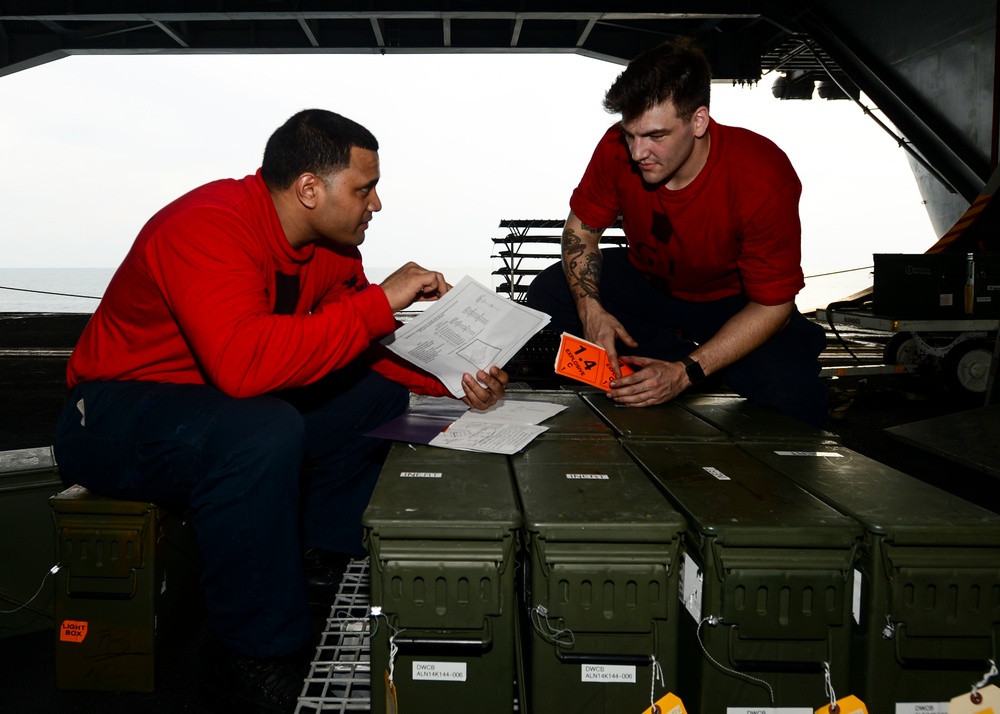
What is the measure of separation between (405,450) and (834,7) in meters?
9.92

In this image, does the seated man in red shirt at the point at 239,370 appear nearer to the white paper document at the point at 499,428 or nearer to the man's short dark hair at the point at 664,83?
the white paper document at the point at 499,428

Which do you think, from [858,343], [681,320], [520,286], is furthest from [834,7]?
[681,320]

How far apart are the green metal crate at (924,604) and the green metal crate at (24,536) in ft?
6.25

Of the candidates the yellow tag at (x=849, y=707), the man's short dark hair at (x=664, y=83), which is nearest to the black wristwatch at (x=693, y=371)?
the man's short dark hair at (x=664, y=83)

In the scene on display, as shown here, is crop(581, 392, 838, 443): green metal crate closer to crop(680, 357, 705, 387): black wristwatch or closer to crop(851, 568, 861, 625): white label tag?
crop(680, 357, 705, 387): black wristwatch

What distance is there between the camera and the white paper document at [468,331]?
1.98m

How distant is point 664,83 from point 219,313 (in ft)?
4.87

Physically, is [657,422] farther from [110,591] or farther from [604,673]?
[110,591]

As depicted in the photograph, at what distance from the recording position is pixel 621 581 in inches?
51.1

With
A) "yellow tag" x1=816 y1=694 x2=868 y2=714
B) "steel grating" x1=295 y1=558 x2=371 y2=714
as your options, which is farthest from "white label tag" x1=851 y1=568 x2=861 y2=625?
"steel grating" x1=295 y1=558 x2=371 y2=714

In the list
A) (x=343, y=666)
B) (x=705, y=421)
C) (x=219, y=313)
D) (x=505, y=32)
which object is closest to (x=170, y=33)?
(x=505, y=32)

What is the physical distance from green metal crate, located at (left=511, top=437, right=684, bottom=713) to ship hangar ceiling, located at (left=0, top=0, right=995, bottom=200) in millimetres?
8382

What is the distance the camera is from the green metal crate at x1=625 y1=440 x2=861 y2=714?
127cm

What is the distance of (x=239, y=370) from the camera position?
1673mm
